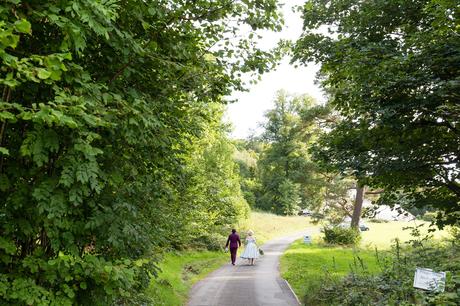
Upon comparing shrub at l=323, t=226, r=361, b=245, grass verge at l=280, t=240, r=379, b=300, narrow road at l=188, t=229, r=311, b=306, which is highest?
shrub at l=323, t=226, r=361, b=245

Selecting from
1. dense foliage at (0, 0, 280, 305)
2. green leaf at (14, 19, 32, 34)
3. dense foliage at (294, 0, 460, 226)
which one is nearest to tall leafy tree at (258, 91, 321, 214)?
dense foliage at (294, 0, 460, 226)

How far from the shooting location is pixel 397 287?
8531 mm

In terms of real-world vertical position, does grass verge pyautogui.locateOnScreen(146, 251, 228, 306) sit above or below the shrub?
below

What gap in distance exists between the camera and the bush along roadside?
23.8 ft

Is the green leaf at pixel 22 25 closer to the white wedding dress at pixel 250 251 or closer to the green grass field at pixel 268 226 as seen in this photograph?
the white wedding dress at pixel 250 251

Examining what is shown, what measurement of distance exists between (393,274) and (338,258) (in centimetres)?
1243

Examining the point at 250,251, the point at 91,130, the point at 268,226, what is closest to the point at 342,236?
the point at 250,251

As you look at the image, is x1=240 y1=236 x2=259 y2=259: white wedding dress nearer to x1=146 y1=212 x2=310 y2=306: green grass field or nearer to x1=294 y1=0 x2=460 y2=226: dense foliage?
x1=146 y1=212 x2=310 y2=306: green grass field

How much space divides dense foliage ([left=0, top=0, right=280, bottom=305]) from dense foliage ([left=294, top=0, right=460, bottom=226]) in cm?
375

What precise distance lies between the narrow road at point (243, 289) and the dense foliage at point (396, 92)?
4.35m

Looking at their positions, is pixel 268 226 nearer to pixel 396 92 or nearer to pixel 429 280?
pixel 396 92

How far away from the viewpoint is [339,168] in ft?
37.1

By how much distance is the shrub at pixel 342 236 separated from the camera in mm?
28511

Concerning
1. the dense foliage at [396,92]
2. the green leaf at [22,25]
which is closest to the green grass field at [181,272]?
the green leaf at [22,25]
